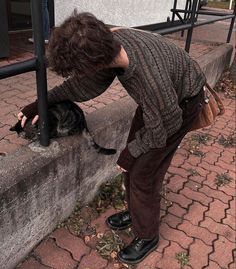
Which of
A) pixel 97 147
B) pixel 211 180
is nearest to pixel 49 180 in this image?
pixel 97 147

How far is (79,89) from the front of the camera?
2170 mm

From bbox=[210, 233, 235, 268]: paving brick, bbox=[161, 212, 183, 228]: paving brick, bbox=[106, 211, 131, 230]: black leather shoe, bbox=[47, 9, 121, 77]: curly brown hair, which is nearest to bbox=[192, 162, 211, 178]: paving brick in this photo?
bbox=[161, 212, 183, 228]: paving brick

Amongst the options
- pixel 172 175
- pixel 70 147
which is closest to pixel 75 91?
pixel 70 147

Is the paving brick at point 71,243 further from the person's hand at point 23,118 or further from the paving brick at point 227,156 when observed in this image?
the paving brick at point 227,156

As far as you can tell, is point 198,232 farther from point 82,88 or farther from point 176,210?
point 82,88

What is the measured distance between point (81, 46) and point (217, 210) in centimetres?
209

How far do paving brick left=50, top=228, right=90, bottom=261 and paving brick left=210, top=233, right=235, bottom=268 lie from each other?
91 cm

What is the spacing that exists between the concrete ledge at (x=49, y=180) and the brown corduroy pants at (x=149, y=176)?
372 mm

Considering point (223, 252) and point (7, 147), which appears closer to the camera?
point (7, 147)

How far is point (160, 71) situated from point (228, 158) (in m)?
2.46

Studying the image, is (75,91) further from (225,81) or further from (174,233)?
(225,81)

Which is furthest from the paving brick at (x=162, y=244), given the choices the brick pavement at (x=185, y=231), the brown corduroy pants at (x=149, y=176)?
the brown corduroy pants at (x=149, y=176)

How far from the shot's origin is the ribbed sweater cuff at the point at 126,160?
217 centimetres

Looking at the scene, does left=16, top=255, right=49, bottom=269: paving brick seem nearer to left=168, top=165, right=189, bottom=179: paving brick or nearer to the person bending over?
the person bending over
